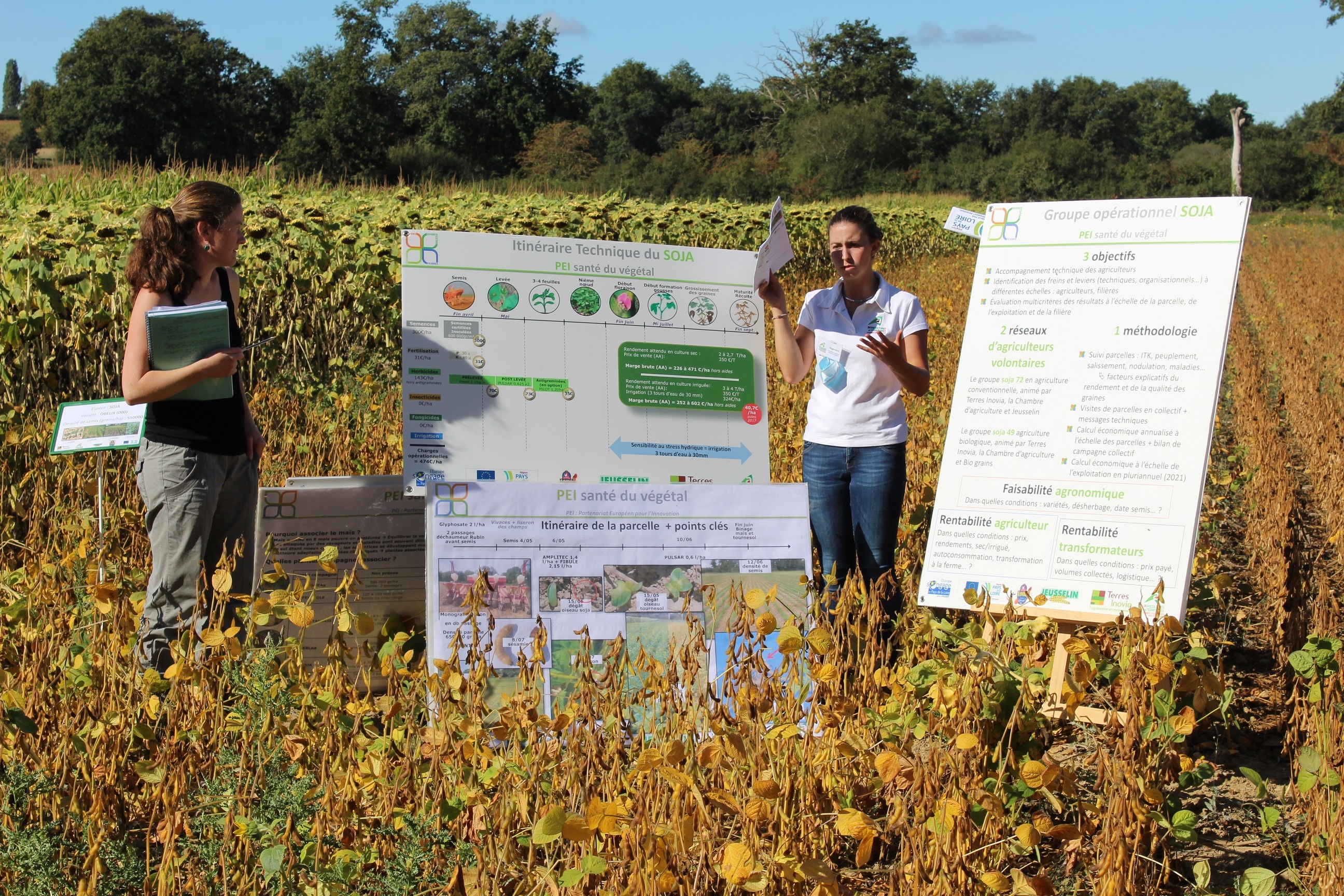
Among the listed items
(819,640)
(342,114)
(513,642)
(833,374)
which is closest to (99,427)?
(513,642)

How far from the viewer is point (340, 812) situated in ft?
6.78

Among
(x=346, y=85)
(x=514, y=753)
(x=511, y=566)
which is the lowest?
(x=514, y=753)

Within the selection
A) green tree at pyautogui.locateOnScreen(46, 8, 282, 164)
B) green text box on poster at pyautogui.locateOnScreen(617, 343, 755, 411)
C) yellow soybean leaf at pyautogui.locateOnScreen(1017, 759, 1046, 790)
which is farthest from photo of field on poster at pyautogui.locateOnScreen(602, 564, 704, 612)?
green tree at pyautogui.locateOnScreen(46, 8, 282, 164)

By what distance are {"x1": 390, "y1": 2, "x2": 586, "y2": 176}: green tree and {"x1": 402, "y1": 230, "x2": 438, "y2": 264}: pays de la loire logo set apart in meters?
55.2

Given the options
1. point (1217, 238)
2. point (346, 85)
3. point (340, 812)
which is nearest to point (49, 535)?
point (340, 812)

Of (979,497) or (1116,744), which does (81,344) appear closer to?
(979,497)

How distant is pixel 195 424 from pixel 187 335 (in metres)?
0.29

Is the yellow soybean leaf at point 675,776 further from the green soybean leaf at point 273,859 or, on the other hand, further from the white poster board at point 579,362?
the white poster board at point 579,362

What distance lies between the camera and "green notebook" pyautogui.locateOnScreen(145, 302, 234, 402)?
2928mm

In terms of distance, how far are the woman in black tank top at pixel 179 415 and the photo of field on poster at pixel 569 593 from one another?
968mm

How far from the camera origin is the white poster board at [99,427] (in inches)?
130

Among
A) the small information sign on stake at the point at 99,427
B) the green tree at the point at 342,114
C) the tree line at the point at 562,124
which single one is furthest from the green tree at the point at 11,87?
the small information sign on stake at the point at 99,427

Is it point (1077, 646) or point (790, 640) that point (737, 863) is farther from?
point (1077, 646)

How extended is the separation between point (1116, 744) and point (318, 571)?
7.67ft
